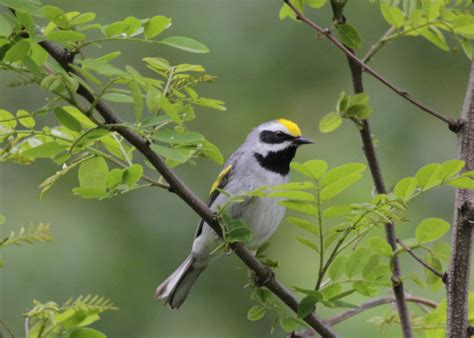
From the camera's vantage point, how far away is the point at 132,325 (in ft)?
19.1

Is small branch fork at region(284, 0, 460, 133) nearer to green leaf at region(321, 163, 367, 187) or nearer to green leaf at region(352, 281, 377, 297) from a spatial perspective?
green leaf at region(321, 163, 367, 187)

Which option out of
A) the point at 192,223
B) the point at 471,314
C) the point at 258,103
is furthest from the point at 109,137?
the point at 258,103

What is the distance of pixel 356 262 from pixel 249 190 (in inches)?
66.2

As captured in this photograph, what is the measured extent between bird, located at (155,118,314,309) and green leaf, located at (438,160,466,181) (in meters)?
1.74

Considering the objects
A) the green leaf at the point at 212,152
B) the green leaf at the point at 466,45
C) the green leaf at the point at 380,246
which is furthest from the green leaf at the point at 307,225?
the green leaf at the point at 466,45

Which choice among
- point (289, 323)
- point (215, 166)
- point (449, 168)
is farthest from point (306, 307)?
point (215, 166)

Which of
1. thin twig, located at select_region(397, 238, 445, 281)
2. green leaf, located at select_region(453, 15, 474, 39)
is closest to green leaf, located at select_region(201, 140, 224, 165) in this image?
thin twig, located at select_region(397, 238, 445, 281)

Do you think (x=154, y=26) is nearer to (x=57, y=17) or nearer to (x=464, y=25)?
(x=57, y=17)

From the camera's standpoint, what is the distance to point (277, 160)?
13.8 ft

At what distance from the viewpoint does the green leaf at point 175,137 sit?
1.99 meters

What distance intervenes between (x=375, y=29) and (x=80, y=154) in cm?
440

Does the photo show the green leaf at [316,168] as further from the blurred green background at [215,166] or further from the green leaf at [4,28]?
the blurred green background at [215,166]

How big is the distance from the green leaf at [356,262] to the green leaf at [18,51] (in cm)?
107

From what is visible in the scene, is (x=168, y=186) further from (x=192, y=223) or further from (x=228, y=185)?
(x=192, y=223)
